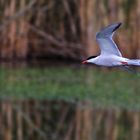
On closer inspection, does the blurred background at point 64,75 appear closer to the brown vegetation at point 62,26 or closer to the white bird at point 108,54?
the brown vegetation at point 62,26

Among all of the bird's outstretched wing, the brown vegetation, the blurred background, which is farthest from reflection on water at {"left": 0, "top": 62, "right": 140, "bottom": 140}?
the bird's outstretched wing

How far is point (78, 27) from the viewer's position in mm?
15859

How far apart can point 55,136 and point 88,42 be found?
4776 millimetres

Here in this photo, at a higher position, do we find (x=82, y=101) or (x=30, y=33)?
(x=30, y=33)

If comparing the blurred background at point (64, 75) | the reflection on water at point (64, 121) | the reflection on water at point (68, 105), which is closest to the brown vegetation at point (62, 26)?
the blurred background at point (64, 75)

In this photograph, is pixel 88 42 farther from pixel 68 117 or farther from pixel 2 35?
pixel 68 117

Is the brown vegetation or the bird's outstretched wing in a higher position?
the brown vegetation

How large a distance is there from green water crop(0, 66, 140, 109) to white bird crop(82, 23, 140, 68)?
5.32 metres

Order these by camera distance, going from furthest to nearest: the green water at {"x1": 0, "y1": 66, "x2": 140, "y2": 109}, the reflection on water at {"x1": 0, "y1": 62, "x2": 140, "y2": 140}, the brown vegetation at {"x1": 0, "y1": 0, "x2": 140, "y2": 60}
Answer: the brown vegetation at {"x1": 0, "y1": 0, "x2": 140, "y2": 60} < the green water at {"x1": 0, "y1": 66, "x2": 140, "y2": 109} < the reflection on water at {"x1": 0, "y1": 62, "x2": 140, "y2": 140}

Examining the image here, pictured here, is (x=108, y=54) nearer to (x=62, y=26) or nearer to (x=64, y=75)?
(x=64, y=75)

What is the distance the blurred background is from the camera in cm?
1096

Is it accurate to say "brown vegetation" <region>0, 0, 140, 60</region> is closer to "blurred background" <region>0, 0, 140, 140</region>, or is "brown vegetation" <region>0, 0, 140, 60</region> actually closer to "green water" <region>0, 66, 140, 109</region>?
"blurred background" <region>0, 0, 140, 140</region>

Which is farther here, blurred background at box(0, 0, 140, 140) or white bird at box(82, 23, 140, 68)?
blurred background at box(0, 0, 140, 140)

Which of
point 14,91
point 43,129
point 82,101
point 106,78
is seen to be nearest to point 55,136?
point 43,129
